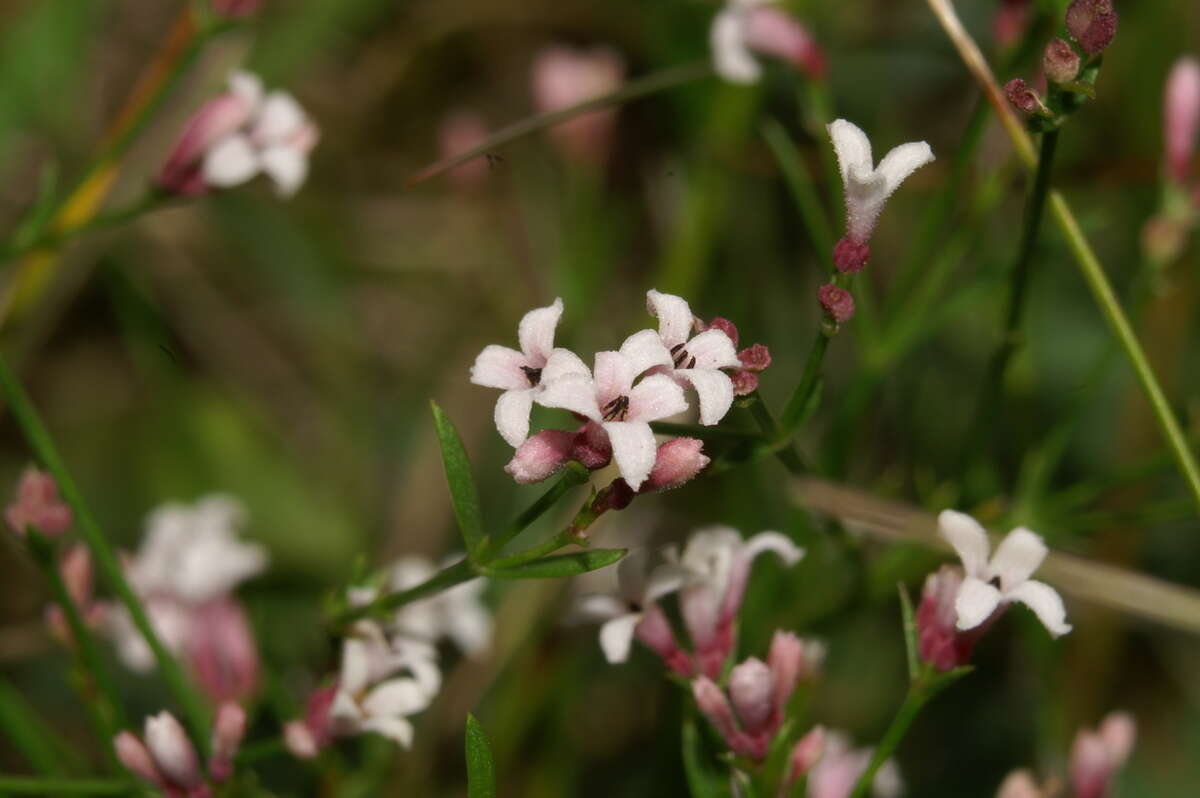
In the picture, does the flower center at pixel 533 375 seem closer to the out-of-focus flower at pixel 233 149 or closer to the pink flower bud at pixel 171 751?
the pink flower bud at pixel 171 751

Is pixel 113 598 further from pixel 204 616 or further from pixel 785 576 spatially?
pixel 785 576

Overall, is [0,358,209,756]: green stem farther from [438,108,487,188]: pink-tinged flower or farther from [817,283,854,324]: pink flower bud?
[438,108,487,188]: pink-tinged flower

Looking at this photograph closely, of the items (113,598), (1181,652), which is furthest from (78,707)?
(1181,652)

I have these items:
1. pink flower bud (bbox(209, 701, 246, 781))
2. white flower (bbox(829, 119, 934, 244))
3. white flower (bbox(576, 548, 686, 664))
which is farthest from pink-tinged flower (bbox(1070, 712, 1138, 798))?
pink flower bud (bbox(209, 701, 246, 781))

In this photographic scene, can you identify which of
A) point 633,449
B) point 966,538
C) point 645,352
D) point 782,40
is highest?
point 782,40

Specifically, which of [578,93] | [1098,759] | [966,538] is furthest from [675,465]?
[578,93]

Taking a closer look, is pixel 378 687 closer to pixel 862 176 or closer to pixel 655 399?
pixel 655 399
